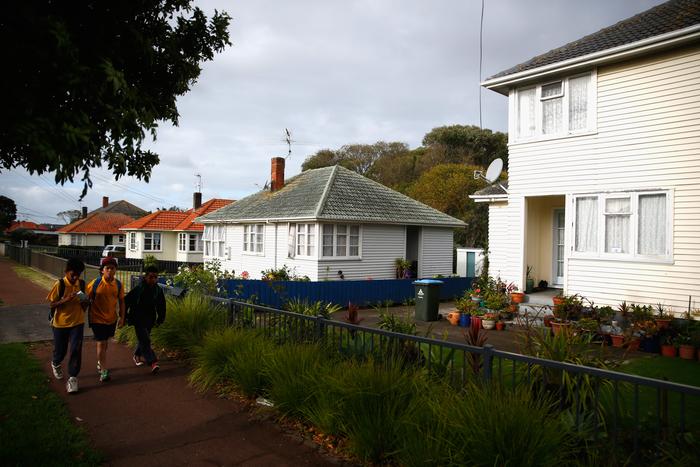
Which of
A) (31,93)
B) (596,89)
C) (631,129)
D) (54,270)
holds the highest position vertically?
(596,89)

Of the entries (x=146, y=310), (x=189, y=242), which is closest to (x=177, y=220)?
(x=189, y=242)

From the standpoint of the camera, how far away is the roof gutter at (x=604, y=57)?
9.77 metres

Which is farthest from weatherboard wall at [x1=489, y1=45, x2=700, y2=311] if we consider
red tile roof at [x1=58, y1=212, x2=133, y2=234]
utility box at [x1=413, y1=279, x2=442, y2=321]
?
red tile roof at [x1=58, y1=212, x2=133, y2=234]

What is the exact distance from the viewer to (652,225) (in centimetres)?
1041

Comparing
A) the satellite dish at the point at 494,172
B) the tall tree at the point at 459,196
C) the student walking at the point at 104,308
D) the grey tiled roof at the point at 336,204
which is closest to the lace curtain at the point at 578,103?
the satellite dish at the point at 494,172

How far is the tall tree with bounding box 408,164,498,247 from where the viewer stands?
32.5 metres

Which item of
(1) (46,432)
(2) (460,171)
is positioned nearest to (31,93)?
(1) (46,432)

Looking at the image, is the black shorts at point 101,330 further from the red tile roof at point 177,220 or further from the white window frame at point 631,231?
the red tile roof at point 177,220

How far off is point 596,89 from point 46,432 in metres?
12.2

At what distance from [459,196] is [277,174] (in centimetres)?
1472

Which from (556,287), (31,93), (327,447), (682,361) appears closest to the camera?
(31,93)

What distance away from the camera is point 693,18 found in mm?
10086

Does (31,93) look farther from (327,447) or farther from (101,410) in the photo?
(327,447)

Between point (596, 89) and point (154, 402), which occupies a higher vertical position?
point (596, 89)
